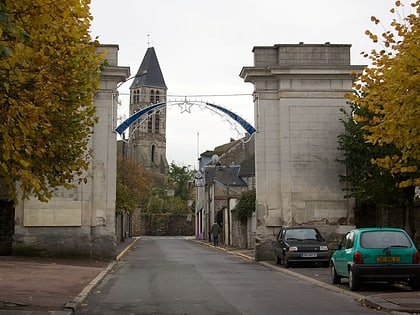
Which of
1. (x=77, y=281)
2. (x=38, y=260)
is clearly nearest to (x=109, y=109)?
(x=38, y=260)

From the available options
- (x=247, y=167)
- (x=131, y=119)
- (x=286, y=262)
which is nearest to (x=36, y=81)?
(x=286, y=262)

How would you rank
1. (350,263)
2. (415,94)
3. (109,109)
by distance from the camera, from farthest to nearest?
(109,109), (350,263), (415,94)

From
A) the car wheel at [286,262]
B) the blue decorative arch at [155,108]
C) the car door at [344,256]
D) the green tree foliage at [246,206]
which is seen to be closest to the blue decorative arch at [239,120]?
the blue decorative arch at [155,108]

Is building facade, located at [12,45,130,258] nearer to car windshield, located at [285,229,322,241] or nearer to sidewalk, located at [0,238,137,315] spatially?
sidewalk, located at [0,238,137,315]

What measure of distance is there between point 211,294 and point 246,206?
25077 millimetres

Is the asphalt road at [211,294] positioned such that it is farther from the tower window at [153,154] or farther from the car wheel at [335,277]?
the tower window at [153,154]

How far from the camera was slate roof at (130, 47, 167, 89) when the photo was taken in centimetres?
11369

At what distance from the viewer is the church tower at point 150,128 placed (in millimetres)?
111500

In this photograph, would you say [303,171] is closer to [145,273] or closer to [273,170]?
[273,170]

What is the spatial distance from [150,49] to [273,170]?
9200cm

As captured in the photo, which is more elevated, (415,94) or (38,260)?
(415,94)

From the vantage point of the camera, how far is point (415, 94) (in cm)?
1097

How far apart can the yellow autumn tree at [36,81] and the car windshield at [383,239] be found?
6524 millimetres

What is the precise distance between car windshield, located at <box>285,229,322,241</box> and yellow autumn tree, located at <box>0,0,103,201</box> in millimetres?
11525
